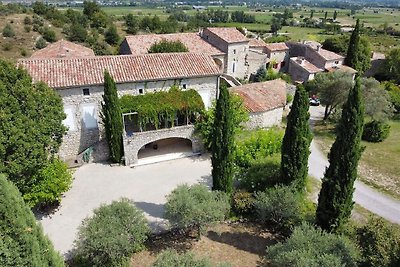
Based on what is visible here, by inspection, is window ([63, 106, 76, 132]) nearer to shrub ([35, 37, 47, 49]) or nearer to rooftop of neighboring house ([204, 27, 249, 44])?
rooftop of neighboring house ([204, 27, 249, 44])

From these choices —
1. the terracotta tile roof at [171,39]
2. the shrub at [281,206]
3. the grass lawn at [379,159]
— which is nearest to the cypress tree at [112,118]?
the shrub at [281,206]

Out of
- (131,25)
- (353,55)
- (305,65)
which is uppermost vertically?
(131,25)

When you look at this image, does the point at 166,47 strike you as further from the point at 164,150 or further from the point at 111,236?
the point at 111,236

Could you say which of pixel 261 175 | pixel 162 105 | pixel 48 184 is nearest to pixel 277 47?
pixel 162 105

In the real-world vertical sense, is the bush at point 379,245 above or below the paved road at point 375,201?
above

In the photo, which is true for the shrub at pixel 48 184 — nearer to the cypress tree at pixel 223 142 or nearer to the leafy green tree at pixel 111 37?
the cypress tree at pixel 223 142

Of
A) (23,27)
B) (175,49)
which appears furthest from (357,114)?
(23,27)

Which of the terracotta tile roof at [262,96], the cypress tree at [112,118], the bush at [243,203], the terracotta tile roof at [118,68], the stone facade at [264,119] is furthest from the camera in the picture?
the terracotta tile roof at [262,96]
